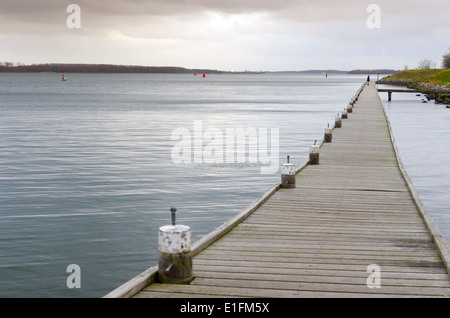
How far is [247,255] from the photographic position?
26.9 ft

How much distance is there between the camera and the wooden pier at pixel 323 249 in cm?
677

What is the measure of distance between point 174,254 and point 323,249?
283cm

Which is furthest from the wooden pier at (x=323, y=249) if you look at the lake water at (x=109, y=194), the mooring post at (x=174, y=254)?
the lake water at (x=109, y=194)

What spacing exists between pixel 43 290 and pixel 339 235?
17.5 feet

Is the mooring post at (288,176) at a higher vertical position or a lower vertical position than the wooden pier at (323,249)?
higher

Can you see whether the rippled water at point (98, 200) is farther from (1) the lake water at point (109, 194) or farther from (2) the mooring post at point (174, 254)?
(2) the mooring post at point (174, 254)

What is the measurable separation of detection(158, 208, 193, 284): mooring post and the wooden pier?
0.11m

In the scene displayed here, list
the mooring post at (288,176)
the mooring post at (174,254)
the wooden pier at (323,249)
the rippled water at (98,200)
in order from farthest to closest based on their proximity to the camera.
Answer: the mooring post at (288,176), the rippled water at (98,200), the wooden pier at (323,249), the mooring post at (174,254)

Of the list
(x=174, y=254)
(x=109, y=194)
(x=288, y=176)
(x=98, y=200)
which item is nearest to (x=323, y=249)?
(x=174, y=254)

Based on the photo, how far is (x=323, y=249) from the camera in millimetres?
8586

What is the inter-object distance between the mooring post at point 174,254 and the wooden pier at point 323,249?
0.36 feet

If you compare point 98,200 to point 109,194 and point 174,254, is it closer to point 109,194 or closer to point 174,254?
point 109,194
